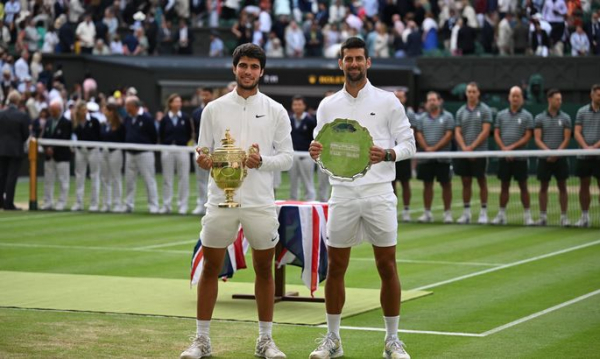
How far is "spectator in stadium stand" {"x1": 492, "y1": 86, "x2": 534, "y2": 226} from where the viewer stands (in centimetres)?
2097

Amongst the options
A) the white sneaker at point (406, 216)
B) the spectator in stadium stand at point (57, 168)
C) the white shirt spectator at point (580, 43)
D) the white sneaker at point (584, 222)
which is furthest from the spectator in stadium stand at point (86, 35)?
the white sneaker at point (584, 222)

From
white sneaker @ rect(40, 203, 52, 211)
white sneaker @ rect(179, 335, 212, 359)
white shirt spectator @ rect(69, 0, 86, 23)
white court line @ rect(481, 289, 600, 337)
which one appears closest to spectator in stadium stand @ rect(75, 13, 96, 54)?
white shirt spectator @ rect(69, 0, 86, 23)

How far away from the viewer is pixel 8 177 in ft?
78.6

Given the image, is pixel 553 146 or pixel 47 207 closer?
pixel 553 146

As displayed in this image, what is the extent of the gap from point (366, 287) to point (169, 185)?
1068 cm

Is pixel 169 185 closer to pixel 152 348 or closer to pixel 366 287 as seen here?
pixel 366 287

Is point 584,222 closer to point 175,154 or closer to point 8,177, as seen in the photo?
point 175,154

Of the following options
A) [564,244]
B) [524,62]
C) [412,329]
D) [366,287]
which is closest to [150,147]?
[564,244]

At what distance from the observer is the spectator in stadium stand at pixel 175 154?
917 inches

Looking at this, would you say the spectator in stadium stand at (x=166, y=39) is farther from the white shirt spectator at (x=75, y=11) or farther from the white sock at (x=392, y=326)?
the white sock at (x=392, y=326)

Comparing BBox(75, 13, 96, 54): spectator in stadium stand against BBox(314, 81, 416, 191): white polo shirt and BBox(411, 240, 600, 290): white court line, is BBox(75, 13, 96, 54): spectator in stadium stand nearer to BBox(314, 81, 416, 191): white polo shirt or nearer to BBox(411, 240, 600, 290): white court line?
BBox(411, 240, 600, 290): white court line

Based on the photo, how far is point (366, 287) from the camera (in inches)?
532

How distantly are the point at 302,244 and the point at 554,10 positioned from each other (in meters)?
25.2

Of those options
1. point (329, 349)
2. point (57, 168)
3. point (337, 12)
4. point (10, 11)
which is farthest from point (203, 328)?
point (10, 11)
